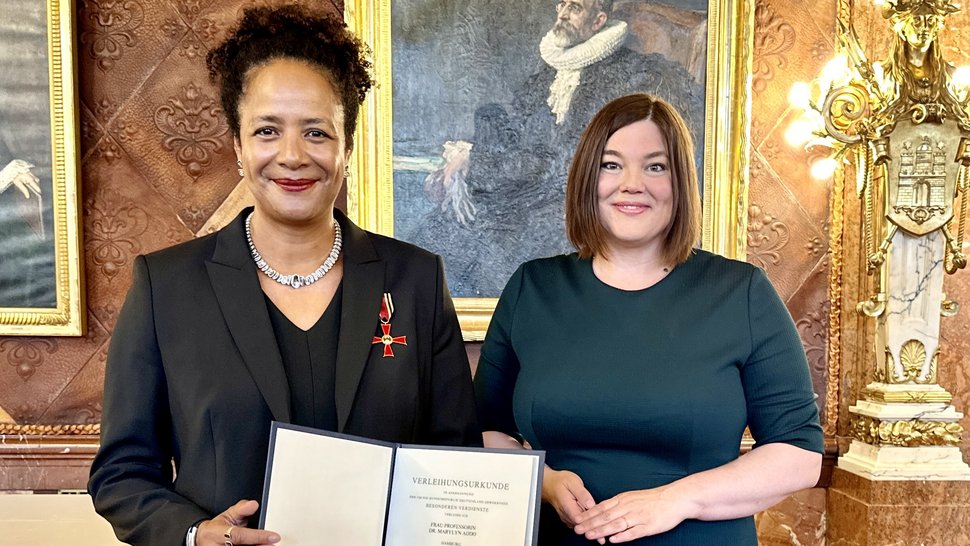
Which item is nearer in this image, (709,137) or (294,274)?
(294,274)

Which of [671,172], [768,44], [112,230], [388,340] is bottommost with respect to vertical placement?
[388,340]

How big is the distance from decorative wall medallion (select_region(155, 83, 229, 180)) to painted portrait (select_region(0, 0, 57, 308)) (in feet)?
1.71

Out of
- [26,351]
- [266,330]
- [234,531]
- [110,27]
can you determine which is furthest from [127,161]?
Result: [234,531]

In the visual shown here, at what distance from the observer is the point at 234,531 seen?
134cm

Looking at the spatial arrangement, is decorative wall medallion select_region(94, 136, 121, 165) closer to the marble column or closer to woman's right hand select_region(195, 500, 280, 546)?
woman's right hand select_region(195, 500, 280, 546)

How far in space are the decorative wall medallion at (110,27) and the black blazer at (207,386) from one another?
2293mm

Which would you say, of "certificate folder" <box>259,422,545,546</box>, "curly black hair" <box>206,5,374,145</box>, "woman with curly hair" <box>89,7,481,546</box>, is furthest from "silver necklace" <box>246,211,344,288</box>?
"certificate folder" <box>259,422,545,546</box>

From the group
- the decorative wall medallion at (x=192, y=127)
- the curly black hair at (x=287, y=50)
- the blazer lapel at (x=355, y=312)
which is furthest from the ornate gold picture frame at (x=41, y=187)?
the blazer lapel at (x=355, y=312)

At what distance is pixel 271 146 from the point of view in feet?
5.14

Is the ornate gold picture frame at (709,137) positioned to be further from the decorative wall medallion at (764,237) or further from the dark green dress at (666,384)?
the dark green dress at (666,384)

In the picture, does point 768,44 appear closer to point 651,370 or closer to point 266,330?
point 651,370

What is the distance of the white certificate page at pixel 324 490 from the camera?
4.52ft

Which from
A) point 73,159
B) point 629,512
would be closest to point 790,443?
point 629,512

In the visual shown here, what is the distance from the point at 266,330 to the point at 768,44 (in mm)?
3142
